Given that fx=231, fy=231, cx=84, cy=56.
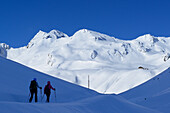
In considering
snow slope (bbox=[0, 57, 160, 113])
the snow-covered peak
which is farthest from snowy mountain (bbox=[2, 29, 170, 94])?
snow slope (bbox=[0, 57, 160, 113])

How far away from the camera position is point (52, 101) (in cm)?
1537

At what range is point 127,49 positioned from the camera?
530ft

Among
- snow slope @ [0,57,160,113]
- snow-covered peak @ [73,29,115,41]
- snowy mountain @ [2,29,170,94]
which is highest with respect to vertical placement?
snow-covered peak @ [73,29,115,41]

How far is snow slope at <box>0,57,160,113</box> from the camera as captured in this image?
7008 millimetres

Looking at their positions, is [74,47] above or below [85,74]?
above

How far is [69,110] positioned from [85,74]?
257 ft

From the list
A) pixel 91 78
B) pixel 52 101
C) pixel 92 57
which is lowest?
pixel 52 101

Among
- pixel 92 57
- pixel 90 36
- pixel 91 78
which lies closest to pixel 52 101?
pixel 91 78

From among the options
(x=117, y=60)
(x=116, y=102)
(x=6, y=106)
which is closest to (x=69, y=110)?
(x=6, y=106)

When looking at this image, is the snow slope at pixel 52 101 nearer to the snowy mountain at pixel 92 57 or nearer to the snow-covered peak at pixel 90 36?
the snowy mountain at pixel 92 57

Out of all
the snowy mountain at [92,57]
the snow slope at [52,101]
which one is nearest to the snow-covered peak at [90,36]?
the snowy mountain at [92,57]

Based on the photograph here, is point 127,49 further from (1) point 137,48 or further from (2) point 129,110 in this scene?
(2) point 129,110

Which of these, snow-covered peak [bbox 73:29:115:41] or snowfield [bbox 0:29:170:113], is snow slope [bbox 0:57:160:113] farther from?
snow-covered peak [bbox 73:29:115:41]

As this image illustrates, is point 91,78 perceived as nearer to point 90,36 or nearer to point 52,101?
point 52,101
